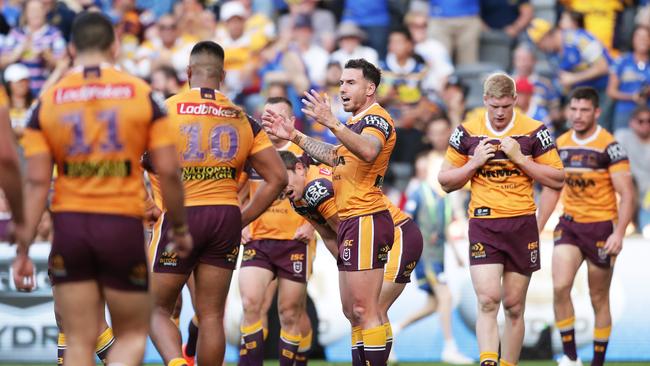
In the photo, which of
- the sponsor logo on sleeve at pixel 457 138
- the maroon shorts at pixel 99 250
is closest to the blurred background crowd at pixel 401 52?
the sponsor logo on sleeve at pixel 457 138

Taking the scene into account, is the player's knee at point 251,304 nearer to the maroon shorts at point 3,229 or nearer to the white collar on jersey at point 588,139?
the white collar on jersey at point 588,139

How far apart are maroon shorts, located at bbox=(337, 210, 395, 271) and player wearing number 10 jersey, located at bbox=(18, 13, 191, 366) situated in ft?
9.66

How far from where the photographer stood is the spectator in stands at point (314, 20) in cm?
2152

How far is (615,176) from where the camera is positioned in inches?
527

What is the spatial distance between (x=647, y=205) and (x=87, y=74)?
1179cm

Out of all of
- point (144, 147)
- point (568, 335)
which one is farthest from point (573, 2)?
point (144, 147)

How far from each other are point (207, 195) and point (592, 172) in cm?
546

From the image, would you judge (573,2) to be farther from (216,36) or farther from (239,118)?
(239,118)

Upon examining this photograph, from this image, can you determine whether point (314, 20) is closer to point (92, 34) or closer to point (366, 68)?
point (366, 68)

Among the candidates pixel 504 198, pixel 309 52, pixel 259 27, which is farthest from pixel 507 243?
pixel 259 27

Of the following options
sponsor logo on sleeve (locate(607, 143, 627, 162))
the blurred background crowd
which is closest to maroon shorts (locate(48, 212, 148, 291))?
sponsor logo on sleeve (locate(607, 143, 627, 162))

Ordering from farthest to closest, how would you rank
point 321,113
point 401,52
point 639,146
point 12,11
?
point 12,11, point 401,52, point 639,146, point 321,113

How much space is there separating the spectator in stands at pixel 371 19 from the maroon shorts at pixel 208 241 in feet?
40.4

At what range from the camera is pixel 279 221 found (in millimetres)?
12992
